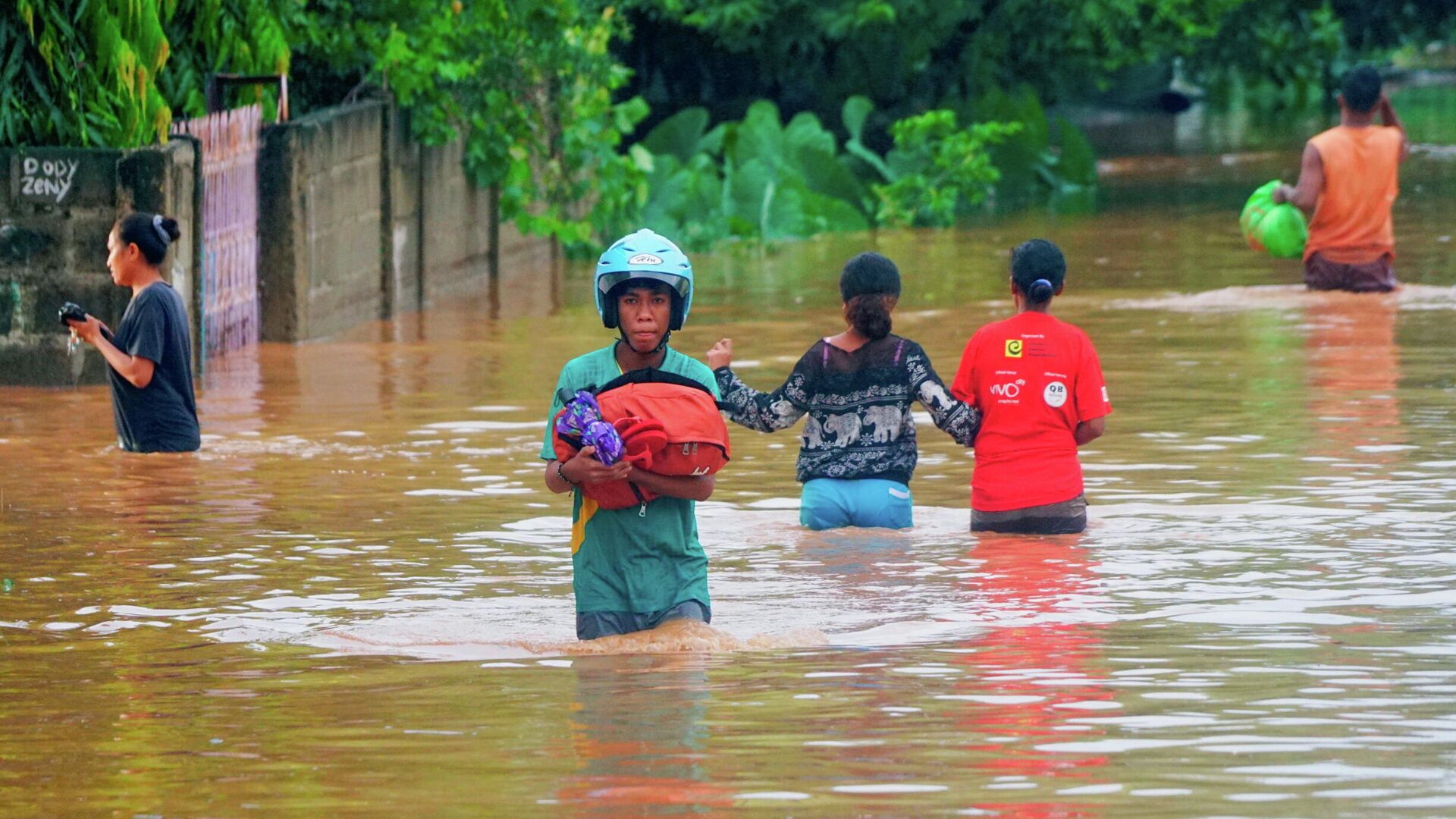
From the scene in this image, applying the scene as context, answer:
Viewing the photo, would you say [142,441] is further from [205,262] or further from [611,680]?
[611,680]

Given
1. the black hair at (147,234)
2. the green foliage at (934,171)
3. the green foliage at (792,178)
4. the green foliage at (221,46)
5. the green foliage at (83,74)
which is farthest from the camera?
the green foliage at (934,171)

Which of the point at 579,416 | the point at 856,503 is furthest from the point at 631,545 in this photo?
the point at 856,503

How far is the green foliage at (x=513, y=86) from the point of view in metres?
20.1

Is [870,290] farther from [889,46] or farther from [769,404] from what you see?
[889,46]

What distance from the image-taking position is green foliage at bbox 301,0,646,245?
20125mm

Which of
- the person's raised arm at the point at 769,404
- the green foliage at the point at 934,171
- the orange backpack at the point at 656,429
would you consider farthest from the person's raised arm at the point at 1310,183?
the orange backpack at the point at 656,429

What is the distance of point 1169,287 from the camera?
69.1ft

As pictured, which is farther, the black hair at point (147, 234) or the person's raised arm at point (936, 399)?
the black hair at point (147, 234)

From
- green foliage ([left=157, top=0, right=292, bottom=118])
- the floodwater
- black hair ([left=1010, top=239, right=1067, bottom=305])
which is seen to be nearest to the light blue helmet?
the floodwater

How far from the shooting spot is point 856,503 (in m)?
9.96

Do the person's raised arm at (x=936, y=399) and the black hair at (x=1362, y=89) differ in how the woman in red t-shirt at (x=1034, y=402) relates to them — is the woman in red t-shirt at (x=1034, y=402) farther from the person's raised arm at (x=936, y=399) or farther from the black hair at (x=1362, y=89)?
the black hair at (x=1362, y=89)

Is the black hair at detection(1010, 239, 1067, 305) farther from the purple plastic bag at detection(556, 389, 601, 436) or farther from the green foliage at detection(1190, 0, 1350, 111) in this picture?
the green foliage at detection(1190, 0, 1350, 111)

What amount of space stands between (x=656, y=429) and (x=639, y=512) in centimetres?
34

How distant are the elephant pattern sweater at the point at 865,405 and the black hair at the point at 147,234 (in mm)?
3839
